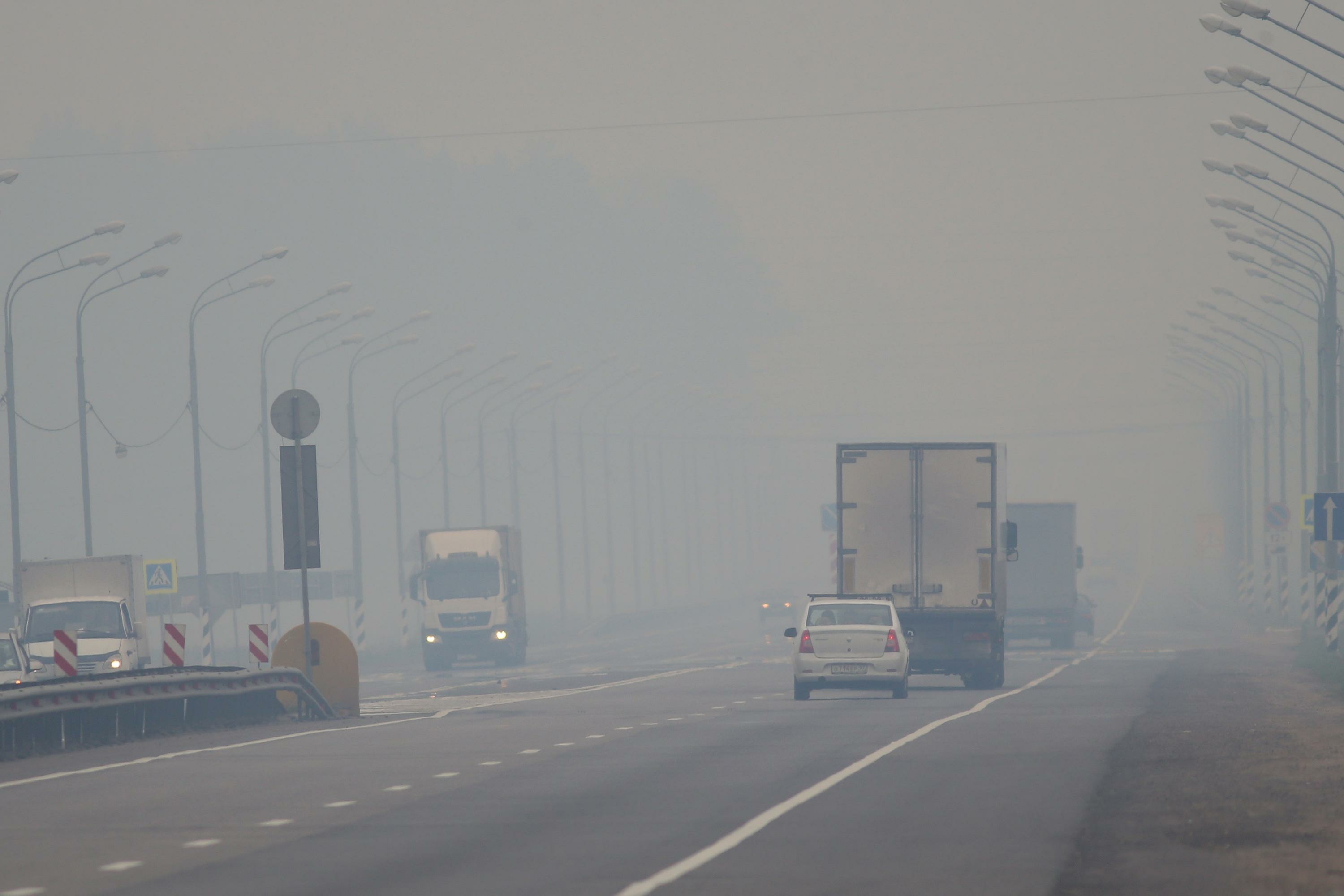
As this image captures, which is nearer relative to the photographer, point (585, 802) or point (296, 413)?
point (585, 802)

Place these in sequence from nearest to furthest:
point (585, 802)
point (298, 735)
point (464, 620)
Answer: point (585, 802) < point (298, 735) < point (464, 620)

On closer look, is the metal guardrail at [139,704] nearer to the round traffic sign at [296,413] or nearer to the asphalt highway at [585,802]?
the asphalt highway at [585,802]

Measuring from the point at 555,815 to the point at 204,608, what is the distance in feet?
125

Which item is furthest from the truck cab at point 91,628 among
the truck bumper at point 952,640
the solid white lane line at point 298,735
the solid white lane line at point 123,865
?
the solid white lane line at point 123,865

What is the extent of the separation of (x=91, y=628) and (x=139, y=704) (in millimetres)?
17253

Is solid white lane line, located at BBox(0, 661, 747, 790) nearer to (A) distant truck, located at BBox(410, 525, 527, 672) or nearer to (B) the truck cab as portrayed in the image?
(B) the truck cab

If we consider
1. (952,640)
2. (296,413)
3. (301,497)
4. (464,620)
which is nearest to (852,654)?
(952,640)

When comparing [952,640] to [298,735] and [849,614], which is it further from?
[298,735]

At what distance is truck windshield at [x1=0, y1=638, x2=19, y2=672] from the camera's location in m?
34.5

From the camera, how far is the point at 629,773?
18.0m

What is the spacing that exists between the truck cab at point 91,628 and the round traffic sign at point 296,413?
45.2ft

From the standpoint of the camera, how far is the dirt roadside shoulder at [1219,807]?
1121cm

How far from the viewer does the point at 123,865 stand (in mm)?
12273

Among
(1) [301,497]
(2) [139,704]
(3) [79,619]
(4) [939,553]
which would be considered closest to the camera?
(2) [139,704]
